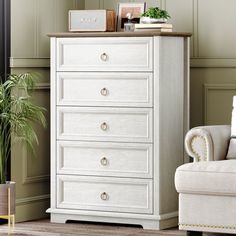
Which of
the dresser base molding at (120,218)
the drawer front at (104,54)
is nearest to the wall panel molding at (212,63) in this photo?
the drawer front at (104,54)

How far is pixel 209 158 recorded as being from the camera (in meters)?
4.99

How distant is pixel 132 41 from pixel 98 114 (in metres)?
0.51

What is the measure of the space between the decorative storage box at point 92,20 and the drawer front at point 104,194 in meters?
0.97

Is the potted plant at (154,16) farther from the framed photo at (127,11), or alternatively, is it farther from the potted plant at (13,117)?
the potted plant at (13,117)

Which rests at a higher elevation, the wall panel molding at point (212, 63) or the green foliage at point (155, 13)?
the green foliage at point (155, 13)

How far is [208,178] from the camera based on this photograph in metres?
4.68

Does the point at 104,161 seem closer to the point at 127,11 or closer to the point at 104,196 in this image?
the point at 104,196

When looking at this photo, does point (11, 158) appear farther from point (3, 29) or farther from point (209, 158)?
point (209, 158)

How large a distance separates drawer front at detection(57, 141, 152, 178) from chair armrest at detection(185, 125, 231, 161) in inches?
13.8

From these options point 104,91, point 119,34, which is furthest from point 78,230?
point 119,34

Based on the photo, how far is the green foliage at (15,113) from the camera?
517 centimetres

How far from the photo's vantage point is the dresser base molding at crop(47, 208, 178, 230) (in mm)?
5289

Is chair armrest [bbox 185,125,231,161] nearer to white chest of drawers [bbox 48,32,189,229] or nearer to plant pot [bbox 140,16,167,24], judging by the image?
white chest of drawers [bbox 48,32,189,229]

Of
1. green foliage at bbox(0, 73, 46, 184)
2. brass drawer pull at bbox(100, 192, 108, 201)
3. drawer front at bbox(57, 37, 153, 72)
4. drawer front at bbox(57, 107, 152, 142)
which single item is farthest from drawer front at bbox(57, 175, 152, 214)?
drawer front at bbox(57, 37, 153, 72)
